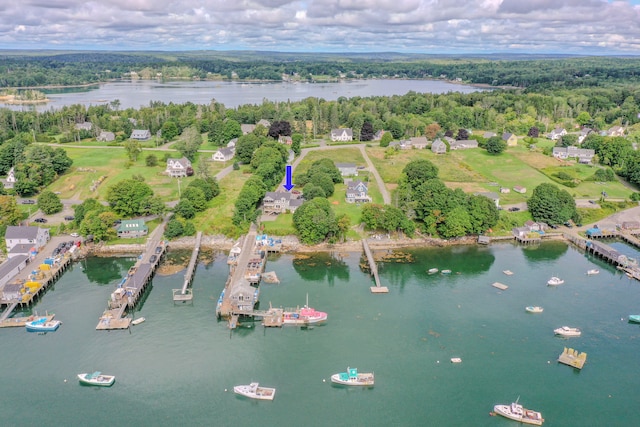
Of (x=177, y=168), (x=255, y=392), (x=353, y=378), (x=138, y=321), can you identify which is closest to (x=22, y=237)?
(x=138, y=321)

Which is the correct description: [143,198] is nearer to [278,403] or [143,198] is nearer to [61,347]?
[61,347]

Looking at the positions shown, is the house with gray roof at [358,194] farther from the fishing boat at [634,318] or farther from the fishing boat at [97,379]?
the fishing boat at [97,379]

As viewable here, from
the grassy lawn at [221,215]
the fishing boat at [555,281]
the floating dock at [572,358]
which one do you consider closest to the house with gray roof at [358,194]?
the grassy lawn at [221,215]

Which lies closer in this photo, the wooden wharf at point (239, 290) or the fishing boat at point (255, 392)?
the fishing boat at point (255, 392)

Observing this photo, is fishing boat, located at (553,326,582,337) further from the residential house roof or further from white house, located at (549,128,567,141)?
white house, located at (549,128,567,141)

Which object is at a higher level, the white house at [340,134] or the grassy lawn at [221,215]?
the white house at [340,134]

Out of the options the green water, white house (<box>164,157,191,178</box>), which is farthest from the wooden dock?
white house (<box>164,157,191,178</box>)
